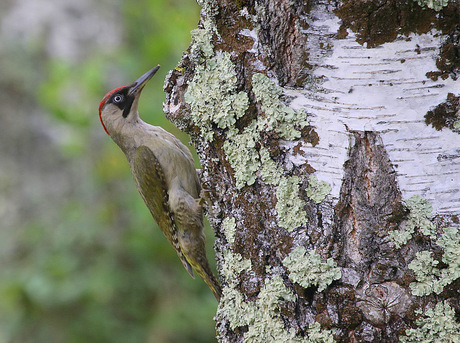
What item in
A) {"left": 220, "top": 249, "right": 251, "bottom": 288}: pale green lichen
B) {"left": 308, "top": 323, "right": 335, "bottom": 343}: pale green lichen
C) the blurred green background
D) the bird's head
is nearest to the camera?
{"left": 308, "top": 323, "right": 335, "bottom": 343}: pale green lichen

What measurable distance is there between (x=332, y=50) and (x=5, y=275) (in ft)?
15.9

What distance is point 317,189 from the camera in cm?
181

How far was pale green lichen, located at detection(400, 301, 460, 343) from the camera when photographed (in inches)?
64.3

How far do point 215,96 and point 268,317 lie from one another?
2.83 ft

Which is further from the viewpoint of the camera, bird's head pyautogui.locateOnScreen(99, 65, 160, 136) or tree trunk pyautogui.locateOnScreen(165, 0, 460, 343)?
Result: bird's head pyautogui.locateOnScreen(99, 65, 160, 136)

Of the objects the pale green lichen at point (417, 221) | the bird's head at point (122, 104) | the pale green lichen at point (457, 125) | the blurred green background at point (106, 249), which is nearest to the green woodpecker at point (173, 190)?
the bird's head at point (122, 104)

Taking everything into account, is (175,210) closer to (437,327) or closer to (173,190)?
(173,190)

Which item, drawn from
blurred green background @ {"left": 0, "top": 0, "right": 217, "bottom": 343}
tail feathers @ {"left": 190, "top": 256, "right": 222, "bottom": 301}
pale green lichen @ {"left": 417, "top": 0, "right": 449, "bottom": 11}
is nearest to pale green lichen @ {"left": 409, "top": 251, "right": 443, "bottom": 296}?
pale green lichen @ {"left": 417, "top": 0, "right": 449, "bottom": 11}

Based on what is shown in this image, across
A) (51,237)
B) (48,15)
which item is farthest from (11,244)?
(48,15)

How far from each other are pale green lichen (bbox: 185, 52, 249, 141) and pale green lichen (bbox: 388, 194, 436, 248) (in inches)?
27.4

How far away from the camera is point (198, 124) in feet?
6.95

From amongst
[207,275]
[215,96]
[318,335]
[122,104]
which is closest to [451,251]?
[318,335]

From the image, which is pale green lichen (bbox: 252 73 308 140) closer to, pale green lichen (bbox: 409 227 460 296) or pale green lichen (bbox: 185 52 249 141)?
pale green lichen (bbox: 185 52 249 141)

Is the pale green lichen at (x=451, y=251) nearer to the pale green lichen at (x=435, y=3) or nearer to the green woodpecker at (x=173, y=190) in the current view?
the pale green lichen at (x=435, y=3)
